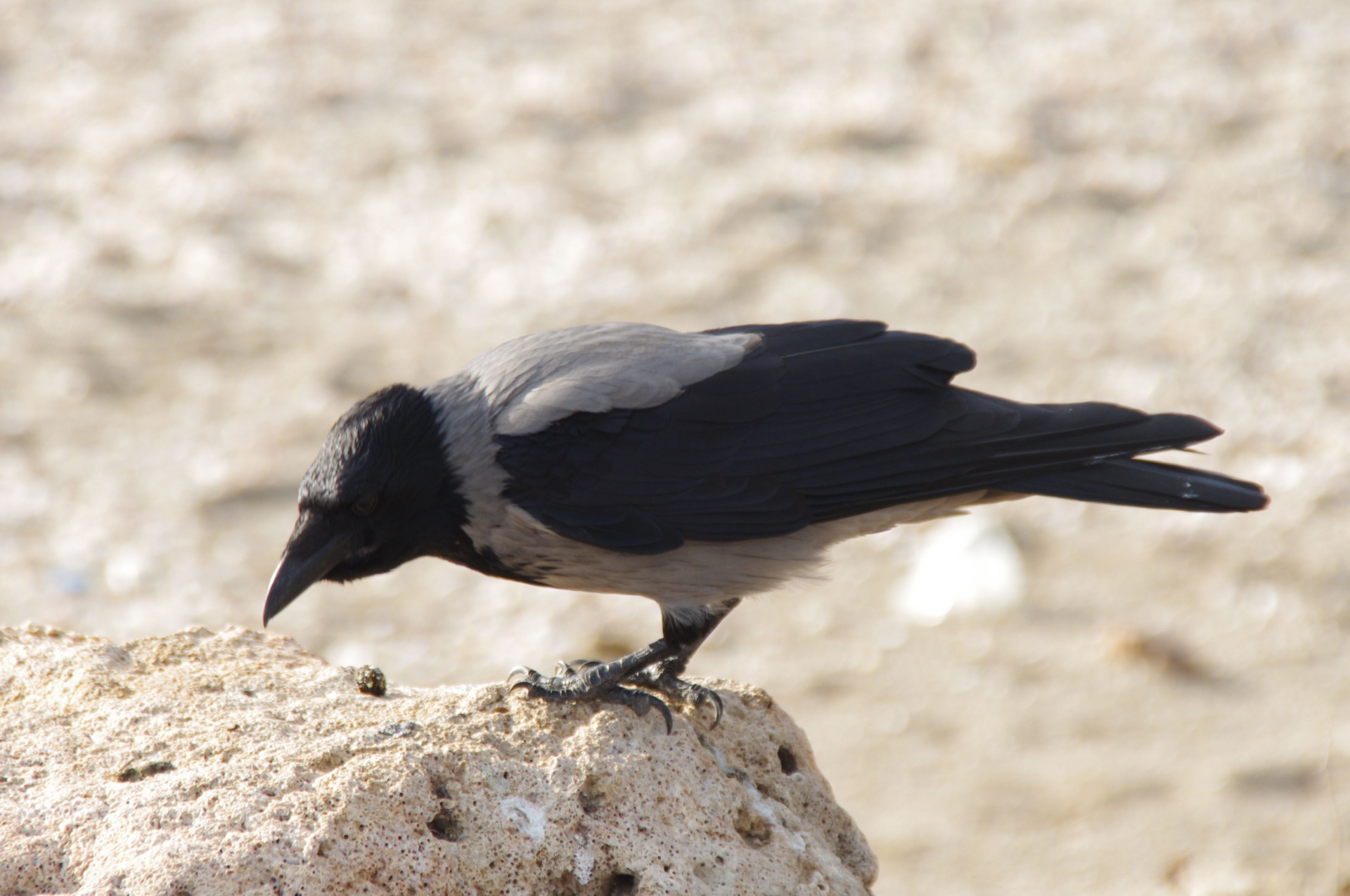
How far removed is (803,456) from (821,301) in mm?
4931

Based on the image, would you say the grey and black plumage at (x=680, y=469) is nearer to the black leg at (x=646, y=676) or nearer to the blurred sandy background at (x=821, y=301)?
the black leg at (x=646, y=676)

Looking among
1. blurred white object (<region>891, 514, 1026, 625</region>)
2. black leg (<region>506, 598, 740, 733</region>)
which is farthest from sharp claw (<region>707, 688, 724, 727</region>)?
blurred white object (<region>891, 514, 1026, 625</region>)

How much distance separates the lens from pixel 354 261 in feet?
32.3

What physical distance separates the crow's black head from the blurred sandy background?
8.03 feet

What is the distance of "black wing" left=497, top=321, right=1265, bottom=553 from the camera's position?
415cm

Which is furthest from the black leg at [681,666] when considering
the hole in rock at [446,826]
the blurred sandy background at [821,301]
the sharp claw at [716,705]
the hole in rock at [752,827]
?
the blurred sandy background at [821,301]

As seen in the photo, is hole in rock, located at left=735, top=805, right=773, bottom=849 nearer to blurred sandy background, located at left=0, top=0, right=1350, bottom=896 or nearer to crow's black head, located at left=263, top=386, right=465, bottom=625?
crow's black head, located at left=263, top=386, right=465, bottom=625

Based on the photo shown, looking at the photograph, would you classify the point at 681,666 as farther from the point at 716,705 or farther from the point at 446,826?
the point at 446,826

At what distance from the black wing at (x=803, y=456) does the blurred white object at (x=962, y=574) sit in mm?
2750

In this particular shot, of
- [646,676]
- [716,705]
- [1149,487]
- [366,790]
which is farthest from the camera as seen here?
[1149,487]

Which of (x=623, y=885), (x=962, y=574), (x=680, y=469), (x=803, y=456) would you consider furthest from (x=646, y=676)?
(x=962, y=574)

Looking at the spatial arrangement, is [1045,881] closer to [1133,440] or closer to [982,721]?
[982,721]

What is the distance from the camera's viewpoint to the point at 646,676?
4.07 m

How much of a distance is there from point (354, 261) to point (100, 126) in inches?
117
